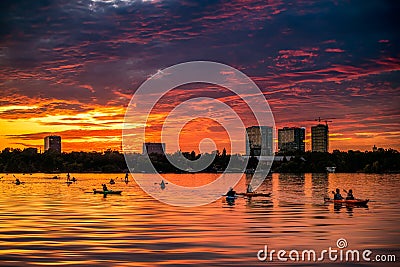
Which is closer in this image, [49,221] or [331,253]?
[331,253]

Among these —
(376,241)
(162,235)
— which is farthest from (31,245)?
(376,241)

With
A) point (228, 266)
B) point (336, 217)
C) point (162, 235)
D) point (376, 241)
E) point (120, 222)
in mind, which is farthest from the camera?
point (336, 217)

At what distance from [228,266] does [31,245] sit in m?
14.4

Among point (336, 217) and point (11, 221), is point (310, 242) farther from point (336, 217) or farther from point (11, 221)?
point (11, 221)

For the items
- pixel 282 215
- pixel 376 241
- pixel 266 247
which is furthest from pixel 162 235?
pixel 282 215

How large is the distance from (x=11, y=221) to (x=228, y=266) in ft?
97.5

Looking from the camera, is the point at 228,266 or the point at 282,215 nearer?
the point at 228,266

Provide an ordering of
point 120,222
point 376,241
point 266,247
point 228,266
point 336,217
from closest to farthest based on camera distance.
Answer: point 228,266, point 266,247, point 376,241, point 120,222, point 336,217

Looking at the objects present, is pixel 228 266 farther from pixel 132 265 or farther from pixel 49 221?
pixel 49 221

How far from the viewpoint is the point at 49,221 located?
183ft

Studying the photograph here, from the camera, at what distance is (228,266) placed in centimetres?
3212

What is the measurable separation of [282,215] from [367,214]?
9425 mm

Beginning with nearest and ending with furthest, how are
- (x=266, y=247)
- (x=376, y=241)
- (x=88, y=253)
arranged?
(x=88, y=253), (x=266, y=247), (x=376, y=241)

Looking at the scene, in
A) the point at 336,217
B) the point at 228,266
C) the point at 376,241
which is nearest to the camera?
the point at 228,266
